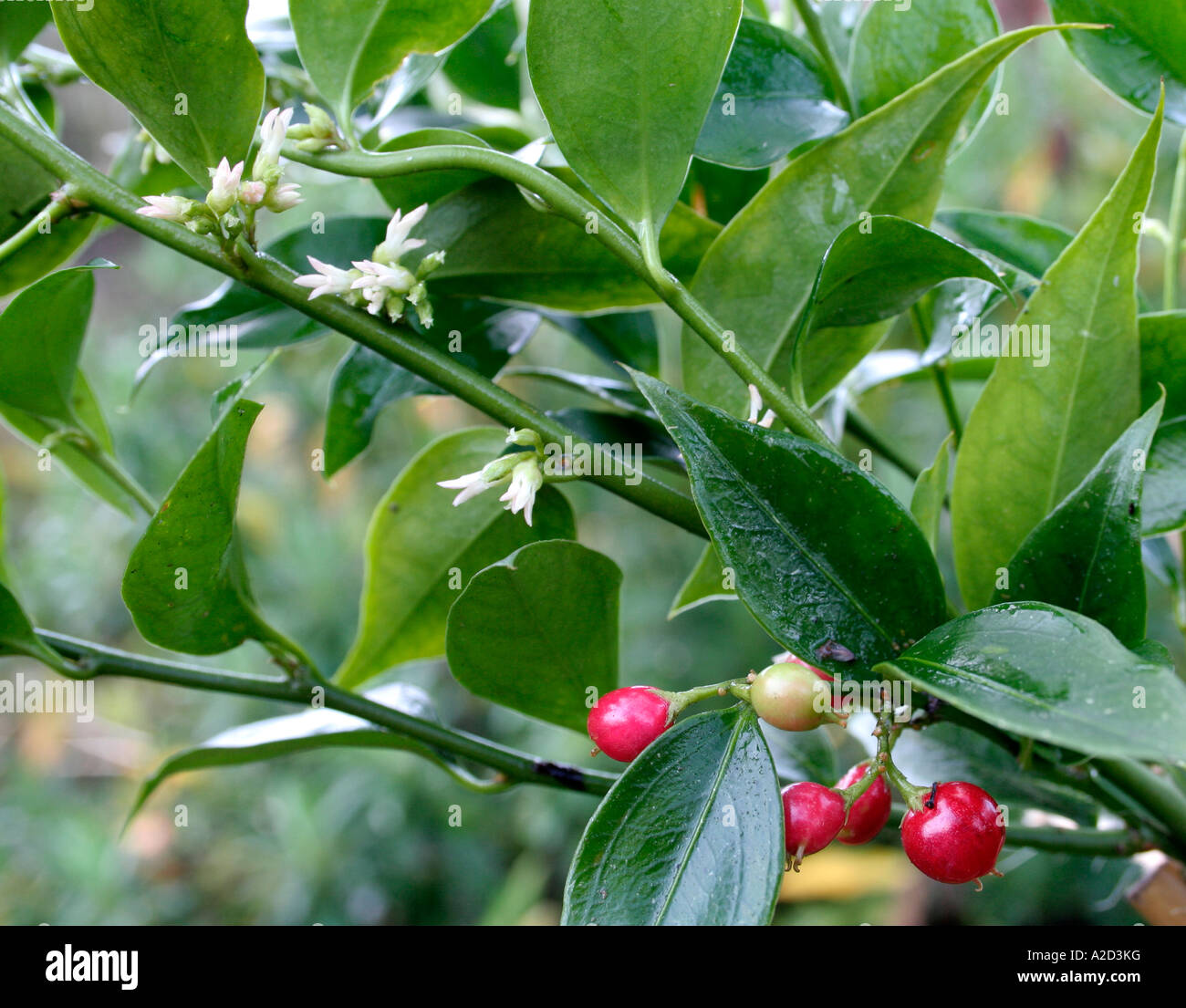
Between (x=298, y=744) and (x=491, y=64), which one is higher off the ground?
(x=491, y=64)

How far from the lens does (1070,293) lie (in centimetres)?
33

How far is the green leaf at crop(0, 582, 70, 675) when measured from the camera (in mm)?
385

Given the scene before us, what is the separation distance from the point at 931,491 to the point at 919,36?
7.4 inches

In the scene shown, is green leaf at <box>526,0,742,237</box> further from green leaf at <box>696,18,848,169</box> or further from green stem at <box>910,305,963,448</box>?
green stem at <box>910,305,963,448</box>

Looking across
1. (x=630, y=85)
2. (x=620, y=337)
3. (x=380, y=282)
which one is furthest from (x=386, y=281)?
(x=620, y=337)

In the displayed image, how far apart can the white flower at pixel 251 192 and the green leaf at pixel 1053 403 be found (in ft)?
0.84

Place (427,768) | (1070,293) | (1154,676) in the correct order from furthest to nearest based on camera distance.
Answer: (427,768), (1070,293), (1154,676)

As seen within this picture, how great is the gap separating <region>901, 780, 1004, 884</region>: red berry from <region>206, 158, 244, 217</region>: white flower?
0.28 m

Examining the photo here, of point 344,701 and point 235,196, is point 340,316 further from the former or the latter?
point 344,701

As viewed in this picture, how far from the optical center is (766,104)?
39 cm

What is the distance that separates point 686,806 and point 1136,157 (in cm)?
24

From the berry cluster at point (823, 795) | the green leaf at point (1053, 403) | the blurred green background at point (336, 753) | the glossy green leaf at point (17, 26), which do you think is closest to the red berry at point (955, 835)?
the berry cluster at point (823, 795)

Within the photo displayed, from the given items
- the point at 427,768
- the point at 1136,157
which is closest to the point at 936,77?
the point at 1136,157
